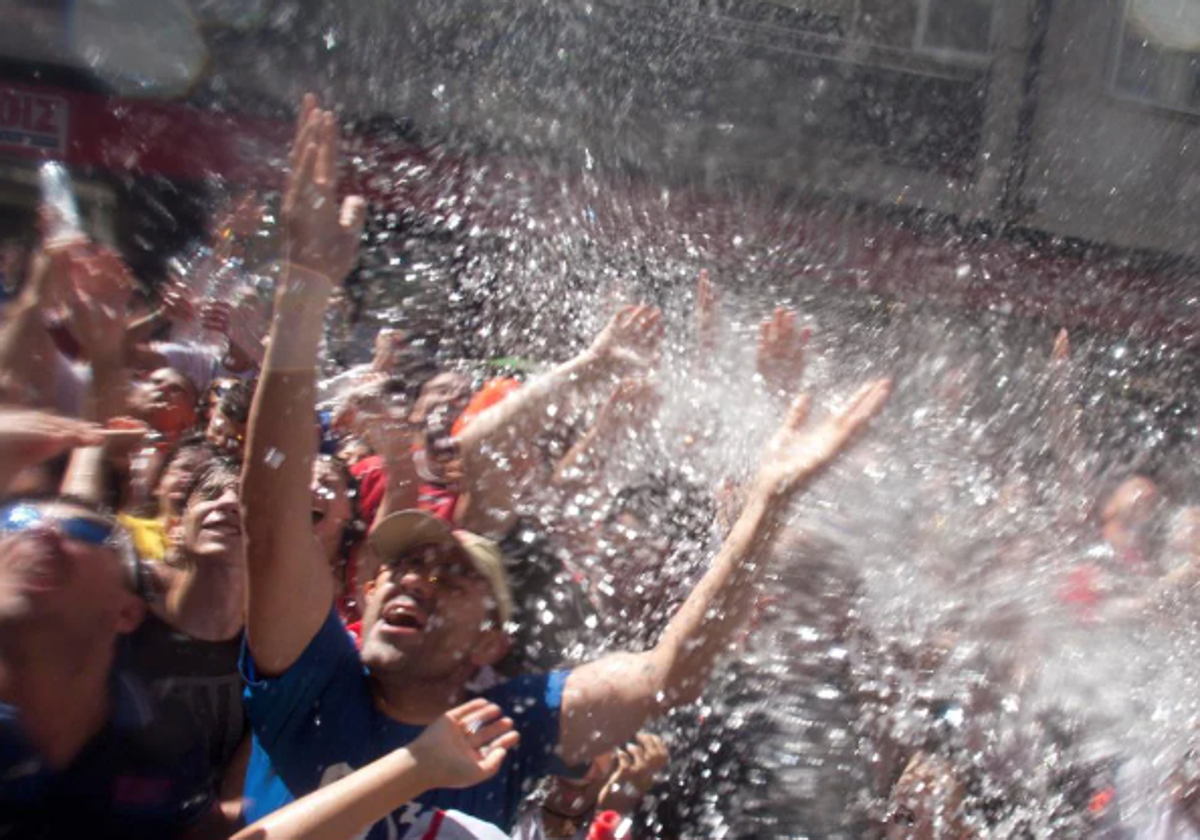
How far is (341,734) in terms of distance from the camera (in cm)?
149

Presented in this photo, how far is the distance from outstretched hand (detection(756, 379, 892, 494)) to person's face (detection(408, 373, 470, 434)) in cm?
75

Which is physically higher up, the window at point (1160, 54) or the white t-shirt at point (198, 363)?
the window at point (1160, 54)

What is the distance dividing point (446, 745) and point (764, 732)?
729 mm

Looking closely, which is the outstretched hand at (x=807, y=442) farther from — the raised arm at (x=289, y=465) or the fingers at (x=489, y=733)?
the raised arm at (x=289, y=465)

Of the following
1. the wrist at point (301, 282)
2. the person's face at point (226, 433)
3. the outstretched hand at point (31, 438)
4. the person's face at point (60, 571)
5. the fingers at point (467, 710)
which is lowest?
the fingers at point (467, 710)

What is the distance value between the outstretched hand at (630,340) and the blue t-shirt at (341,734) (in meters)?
1.09

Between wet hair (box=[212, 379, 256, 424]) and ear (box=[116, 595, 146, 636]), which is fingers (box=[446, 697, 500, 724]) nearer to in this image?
ear (box=[116, 595, 146, 636])

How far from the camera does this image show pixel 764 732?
1.94 m

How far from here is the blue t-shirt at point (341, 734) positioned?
1.47m

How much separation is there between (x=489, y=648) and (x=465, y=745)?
25cm

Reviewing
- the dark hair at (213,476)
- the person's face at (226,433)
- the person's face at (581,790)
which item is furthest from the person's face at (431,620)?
the person's face at (226,433)

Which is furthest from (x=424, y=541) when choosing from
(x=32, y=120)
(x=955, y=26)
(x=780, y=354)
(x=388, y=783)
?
(x=955, y=26)

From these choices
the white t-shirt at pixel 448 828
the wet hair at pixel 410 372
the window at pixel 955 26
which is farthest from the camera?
the window at pixel 955 26

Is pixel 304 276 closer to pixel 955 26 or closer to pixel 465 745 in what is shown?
pixel 465 745
